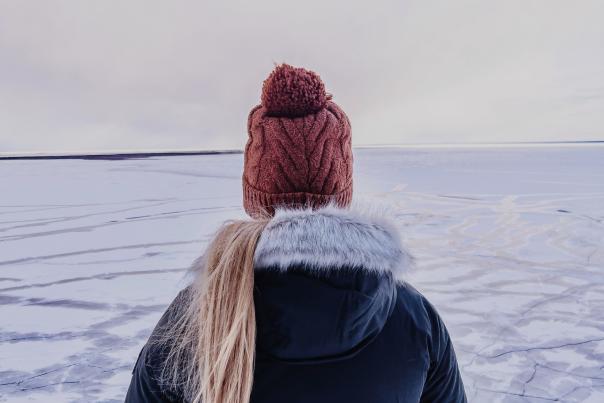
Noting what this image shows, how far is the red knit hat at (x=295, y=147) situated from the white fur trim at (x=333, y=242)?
301 mm

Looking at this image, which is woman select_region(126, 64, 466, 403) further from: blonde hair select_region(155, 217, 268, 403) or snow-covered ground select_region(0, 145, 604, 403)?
snow-covered ground select_region(0, 145, 604, 403)

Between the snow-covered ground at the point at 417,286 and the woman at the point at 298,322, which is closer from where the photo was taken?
the woman at the point at 298,322

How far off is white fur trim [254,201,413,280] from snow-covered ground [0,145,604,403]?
0.91ft

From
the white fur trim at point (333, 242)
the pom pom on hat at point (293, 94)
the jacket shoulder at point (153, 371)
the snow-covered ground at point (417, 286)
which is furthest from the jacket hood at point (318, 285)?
the pom pom on hat at point (293, 94)

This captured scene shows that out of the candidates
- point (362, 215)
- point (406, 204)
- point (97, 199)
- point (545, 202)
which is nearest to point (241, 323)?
point (362, 215)

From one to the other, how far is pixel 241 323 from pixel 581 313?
335cm

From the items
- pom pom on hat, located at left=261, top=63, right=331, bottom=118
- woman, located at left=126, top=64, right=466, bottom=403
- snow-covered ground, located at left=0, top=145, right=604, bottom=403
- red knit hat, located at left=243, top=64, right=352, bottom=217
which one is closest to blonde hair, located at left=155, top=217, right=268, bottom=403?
woman, located at left=126, top=64, right=466, bottom=403

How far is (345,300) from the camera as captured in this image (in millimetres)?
705

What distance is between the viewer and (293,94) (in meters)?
1.12

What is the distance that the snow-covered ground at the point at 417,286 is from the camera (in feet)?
8.09

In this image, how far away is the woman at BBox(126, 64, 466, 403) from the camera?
700 millimetres

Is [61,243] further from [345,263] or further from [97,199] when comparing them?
[345,263]

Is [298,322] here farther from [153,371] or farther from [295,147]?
[295,147]

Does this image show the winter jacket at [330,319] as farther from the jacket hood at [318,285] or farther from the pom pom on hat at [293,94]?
the pom pom on hat at [293,94]
